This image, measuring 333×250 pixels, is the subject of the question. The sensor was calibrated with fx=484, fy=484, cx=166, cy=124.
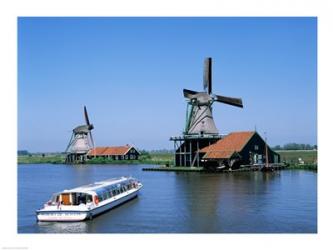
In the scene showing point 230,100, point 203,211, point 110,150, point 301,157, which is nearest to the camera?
point 203,211

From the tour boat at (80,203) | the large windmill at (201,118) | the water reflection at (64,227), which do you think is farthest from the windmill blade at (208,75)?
the water reflection at (64,227)

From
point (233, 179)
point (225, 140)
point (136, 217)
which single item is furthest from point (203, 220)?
point (225, 140)

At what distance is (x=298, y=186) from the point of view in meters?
25.1

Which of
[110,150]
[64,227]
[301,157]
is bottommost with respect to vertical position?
[64,227]

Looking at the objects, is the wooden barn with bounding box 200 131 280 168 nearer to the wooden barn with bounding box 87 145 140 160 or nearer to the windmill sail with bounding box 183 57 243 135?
the windmill sail with bounding box 183 57 243 135

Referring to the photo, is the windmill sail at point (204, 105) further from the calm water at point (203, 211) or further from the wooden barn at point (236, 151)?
the calm water at point (203, 211)

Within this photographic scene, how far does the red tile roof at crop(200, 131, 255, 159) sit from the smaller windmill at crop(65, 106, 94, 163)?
94.5 ft

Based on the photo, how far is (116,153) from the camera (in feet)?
205

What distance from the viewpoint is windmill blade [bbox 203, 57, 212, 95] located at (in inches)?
1649

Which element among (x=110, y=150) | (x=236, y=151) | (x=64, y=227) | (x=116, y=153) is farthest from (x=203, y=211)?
(x=110, y=150)

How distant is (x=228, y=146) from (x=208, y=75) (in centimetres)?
711

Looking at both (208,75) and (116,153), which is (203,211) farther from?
(116,153)

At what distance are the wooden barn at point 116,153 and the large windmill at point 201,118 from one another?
2123 cm

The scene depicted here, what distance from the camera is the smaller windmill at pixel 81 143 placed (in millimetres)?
65275
